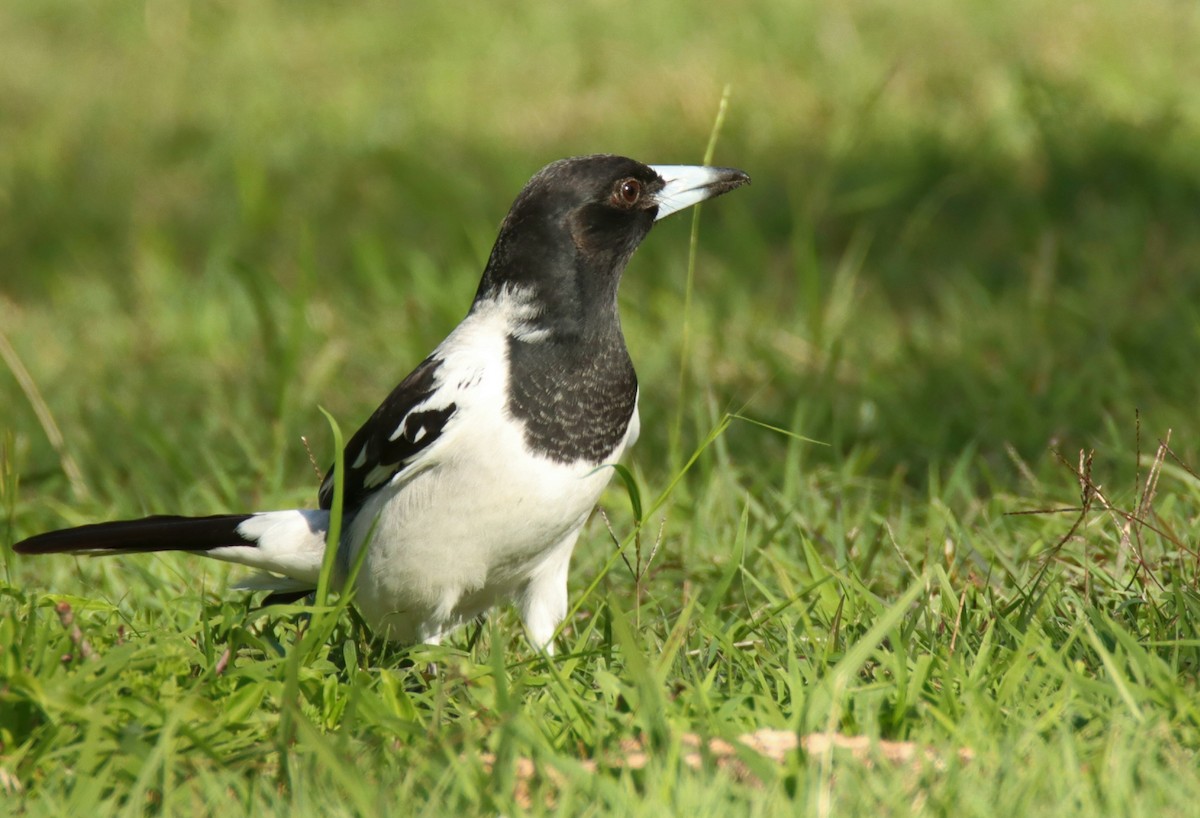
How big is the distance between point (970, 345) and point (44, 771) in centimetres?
353

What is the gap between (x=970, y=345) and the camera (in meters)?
5.17

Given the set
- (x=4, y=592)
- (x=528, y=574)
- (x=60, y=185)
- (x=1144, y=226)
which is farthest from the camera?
(x=60, y=185)

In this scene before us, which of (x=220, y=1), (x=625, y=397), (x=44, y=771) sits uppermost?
(x=220, y=1)

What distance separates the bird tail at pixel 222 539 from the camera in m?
3.32

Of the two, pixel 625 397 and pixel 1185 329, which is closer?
pixel 625 397

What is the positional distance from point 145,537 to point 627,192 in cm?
132

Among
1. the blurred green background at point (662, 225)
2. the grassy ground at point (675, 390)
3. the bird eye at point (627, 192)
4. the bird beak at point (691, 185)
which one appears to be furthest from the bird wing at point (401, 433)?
the blurred green background at point (662, 225)

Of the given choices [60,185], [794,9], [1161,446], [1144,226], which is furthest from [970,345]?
[60,185]

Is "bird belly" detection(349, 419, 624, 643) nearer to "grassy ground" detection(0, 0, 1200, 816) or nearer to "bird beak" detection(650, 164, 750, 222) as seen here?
"grassy ground" detection(0, 0, 1200, 816)

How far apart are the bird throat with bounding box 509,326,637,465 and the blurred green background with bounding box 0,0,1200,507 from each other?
0.91 m

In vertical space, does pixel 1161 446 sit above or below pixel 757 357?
above

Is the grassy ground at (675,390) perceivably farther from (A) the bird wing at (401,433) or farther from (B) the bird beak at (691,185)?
(B) the bird beak at (691,185)

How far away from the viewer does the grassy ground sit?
8.14 feet

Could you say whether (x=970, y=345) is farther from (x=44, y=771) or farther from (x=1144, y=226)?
(x=44, y=771)
